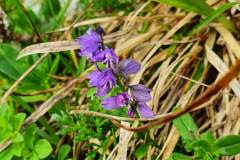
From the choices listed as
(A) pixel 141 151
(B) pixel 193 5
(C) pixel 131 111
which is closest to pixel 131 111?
(C) pixel 131 111

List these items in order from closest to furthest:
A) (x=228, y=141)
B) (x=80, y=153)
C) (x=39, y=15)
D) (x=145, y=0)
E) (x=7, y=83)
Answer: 1. (x=228, y=141)
2. (x=80, y=153)
3. (x=7, y=83)
4. (x=145, y=0)
5. (x=39, y=15)

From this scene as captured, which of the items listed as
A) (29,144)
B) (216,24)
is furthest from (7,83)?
(216,24)

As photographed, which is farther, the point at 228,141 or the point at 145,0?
the point at 145,0

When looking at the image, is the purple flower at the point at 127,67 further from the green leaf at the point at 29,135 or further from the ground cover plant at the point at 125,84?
the green leaf at the point at 29,135

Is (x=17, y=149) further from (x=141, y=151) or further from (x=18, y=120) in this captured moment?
(x=141, y=151)

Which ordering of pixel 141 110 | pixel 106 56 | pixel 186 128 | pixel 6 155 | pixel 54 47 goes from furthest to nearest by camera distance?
1. pixel 54 47
2. pixel 6 155
3. pixel 186 128
4. pixel 141 110
5. pixel 106 56

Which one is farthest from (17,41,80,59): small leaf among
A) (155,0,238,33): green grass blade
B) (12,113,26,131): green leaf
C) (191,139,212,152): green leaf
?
(191,139,212,152): green leaf

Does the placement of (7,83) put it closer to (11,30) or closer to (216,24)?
(11,30)

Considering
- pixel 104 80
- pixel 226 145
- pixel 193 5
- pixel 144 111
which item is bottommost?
pixel 226 145
